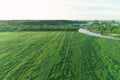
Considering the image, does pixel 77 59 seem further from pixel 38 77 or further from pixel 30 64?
pixel 38 77

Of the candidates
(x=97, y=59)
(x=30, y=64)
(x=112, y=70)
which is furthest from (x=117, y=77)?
(x=30, y=64)

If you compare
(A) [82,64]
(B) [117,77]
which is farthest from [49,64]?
(B) [117,77]

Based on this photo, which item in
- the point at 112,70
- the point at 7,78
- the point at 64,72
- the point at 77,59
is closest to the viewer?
the point at 7,78

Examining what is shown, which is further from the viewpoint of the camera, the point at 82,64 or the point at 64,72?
the point at 82,64

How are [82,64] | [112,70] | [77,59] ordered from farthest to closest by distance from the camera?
[77,59] → [82,64] → [112,70]

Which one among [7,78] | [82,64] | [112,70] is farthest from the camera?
[82,64]

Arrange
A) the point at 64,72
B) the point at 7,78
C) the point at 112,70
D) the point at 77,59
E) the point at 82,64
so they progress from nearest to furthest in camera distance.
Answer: the point at 7,78
the point at 64,72
the point at 112,70
the point at 82,64
the point at 77,59

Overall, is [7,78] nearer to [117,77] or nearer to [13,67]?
[13,67]

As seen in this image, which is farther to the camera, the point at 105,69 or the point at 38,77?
the point at 105,69
